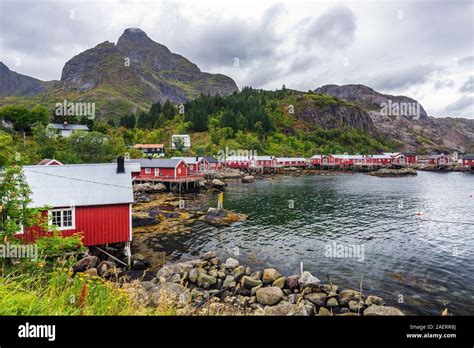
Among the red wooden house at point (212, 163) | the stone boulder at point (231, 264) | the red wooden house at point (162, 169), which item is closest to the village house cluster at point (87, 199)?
the stone boulder at point (231, 264)

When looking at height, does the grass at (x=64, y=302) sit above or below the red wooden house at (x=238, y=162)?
below

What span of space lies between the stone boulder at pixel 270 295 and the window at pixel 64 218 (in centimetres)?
1232

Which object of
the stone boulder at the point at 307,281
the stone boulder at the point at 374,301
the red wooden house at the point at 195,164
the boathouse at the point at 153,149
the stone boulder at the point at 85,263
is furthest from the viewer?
the boathouse at the point at 153,149

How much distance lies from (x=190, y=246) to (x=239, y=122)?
118 metres

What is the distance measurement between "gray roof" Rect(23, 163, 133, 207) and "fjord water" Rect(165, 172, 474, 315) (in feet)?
21.4

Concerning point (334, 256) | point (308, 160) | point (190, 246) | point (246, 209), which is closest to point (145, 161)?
point (246, 209)

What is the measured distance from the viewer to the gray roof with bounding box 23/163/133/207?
55.8 ft

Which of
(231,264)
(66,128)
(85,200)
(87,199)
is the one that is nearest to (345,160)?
(66,128)

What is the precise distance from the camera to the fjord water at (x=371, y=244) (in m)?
14.9

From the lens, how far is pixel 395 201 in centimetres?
4319

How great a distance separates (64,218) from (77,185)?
7.96 ft

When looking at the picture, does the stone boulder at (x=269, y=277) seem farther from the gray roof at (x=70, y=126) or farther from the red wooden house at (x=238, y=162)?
the gray roof at (x=70, y=126)

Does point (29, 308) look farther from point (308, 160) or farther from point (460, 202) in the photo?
point (308, 160)

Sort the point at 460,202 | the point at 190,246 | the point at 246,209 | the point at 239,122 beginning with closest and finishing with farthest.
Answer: the point at 190,246 → the point at 246,209 → the point at 460,202 → the point at 239,122
